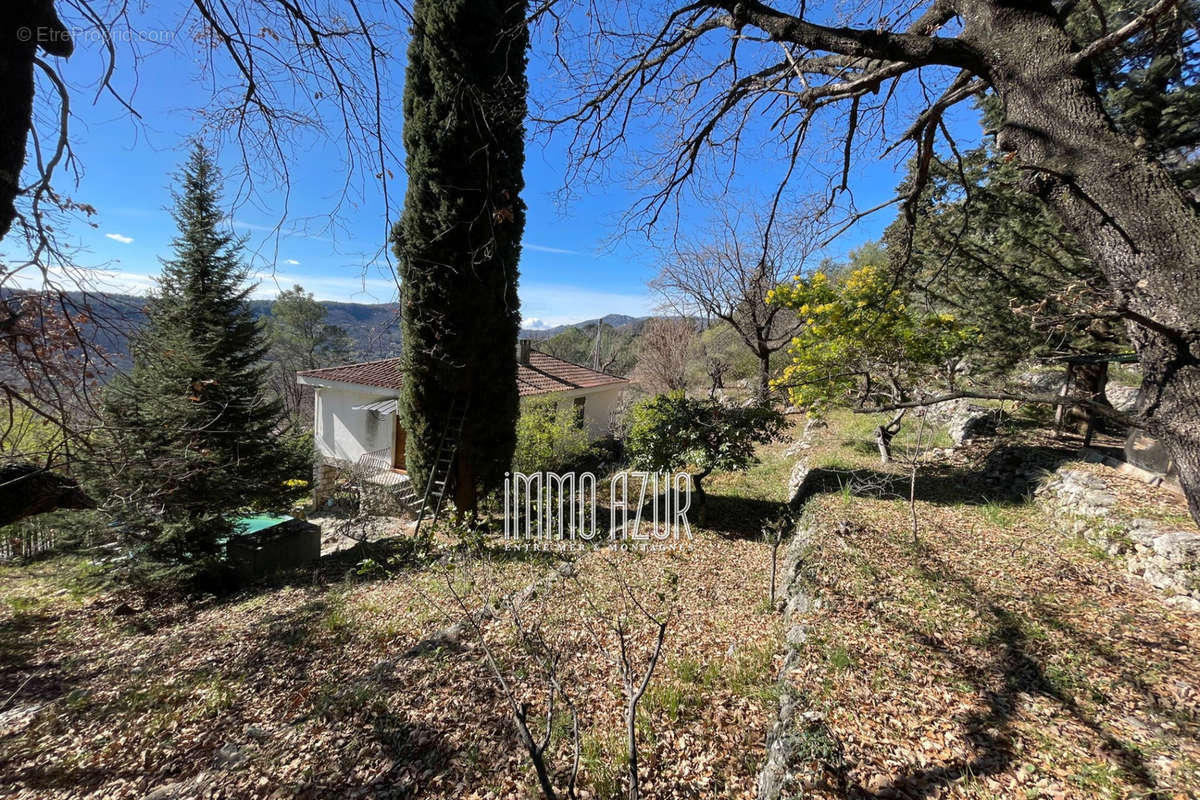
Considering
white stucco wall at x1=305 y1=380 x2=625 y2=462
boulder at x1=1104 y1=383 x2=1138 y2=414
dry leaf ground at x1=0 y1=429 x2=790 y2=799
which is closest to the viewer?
dry leaf ground at x1=0 y1=429 x2=790 y2=799

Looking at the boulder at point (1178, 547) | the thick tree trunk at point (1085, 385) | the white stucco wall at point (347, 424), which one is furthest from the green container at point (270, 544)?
the thick tree trunk at point (1085, 385)

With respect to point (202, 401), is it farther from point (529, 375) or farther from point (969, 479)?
point (969, 479)

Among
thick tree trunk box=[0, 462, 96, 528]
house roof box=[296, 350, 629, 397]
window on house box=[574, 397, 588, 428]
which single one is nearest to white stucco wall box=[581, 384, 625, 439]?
window on house box=[574, 397, 588, 428]

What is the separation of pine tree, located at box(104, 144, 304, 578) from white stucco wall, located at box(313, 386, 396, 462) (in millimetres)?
3152

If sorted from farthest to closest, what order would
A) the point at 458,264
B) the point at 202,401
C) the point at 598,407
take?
1. the point at 598,407
2. the point at 458,264
3. the point at 202,401

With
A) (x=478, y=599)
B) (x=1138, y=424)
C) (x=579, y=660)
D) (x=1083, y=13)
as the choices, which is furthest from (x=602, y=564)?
(x=1083, y=13)

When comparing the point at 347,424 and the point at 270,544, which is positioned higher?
the point at 347,424

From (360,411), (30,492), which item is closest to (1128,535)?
(30,492)

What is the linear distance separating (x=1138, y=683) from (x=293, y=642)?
6.83 meters

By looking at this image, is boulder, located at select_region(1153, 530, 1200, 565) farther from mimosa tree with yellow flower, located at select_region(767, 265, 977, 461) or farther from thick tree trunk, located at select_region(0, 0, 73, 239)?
thick tree trunk, located at select_region(0, 0, 73, 239)

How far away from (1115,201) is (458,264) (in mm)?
7923

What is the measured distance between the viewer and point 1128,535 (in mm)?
3969

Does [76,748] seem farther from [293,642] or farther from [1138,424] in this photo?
[1138,424]

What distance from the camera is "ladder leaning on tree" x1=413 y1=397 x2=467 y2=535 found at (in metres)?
7.99
